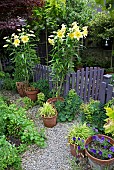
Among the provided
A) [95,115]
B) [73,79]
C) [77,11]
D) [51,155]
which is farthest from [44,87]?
[77,11]

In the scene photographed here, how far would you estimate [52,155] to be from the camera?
8.11ft

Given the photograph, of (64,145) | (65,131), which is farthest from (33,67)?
(64,145)

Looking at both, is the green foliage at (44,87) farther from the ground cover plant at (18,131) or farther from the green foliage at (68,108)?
the ground cover plant at (18,131)

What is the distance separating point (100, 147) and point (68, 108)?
1156 mm

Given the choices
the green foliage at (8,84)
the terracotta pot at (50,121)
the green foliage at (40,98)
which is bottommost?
the terracotta pot at (50,121)

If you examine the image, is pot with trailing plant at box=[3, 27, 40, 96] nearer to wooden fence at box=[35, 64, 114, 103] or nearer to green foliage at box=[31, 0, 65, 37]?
wooden fence at box=[35, 64, 114, 103]

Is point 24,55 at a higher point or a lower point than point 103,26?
lower

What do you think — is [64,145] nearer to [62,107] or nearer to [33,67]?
[62,107]

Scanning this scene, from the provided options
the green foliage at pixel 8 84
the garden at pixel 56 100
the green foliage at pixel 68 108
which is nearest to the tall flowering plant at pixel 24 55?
the garden at pixel 56 100

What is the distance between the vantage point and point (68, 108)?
10.6ft

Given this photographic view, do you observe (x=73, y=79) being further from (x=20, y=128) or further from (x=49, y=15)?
(x=49, y=15)

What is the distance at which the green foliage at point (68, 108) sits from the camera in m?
3.20

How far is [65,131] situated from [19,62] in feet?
5.55

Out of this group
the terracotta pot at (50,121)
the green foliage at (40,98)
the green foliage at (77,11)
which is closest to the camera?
the terracotta pot at (50,121)
